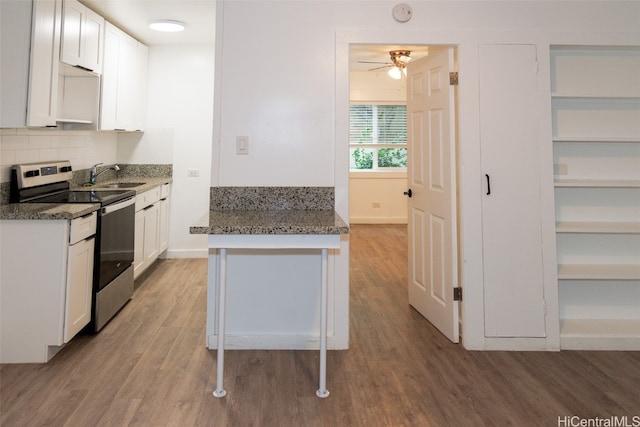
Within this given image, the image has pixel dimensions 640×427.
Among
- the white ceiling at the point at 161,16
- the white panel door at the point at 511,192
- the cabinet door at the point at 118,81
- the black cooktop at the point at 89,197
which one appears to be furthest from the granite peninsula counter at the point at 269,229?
the cabinet door at the point at 118,81

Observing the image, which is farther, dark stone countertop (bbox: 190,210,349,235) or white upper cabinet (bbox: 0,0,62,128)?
white upper cabinet (bbox: 0,0,62,128)

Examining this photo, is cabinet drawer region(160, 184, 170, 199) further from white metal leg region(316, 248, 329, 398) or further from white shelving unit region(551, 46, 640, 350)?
white shelving unit region(551, 46, 640, 350)

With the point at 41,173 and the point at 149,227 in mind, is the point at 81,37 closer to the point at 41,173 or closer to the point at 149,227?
the point at 41,173

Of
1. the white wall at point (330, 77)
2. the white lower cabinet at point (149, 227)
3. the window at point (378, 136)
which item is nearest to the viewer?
the white wall at point (330, 77)

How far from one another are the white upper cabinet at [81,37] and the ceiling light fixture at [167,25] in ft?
1.53

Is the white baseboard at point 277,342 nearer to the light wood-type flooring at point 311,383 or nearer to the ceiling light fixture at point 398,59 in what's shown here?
the light wood-type flooring at point 311,383

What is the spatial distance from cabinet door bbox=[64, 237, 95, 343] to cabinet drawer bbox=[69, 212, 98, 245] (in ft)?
0.13

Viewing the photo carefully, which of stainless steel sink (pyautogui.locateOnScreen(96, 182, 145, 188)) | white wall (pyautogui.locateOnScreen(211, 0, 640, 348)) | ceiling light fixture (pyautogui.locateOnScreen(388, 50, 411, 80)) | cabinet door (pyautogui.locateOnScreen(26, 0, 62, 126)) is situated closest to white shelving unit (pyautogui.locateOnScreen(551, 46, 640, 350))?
white wall (pyautogui.locateOnScreen(211, 0, 640, 348))

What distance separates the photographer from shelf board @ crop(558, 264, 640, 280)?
2.51m

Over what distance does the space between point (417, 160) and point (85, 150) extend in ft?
10.4

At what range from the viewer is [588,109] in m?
2.71

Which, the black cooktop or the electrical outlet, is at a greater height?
the electrical outlet

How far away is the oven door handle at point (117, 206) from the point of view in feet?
8.79

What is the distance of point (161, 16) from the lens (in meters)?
3.51
